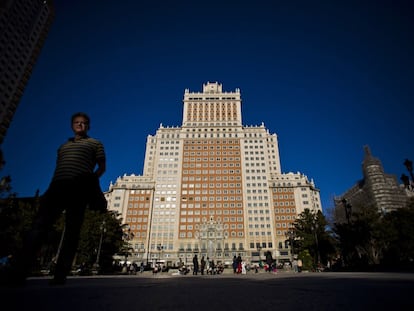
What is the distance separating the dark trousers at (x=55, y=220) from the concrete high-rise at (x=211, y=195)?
67026 mm

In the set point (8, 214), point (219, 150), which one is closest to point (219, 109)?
point (219, 150)

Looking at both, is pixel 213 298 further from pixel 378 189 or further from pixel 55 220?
pixel 378 189

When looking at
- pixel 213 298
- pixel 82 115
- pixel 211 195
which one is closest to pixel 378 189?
pixel 211 195

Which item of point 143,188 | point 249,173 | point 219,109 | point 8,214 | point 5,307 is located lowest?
point 5,307

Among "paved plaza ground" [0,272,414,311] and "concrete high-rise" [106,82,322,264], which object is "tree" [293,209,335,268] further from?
"paved plaza ground" [0,272,414,311]

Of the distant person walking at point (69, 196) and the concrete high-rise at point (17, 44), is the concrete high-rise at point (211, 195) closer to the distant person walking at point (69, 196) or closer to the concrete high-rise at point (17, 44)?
the concrete high-rise at point (17, 44)

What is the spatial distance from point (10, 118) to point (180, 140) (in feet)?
165

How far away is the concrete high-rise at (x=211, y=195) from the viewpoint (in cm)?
7000

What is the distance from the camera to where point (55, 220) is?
3.44m

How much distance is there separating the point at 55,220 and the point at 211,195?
7366 centimetres

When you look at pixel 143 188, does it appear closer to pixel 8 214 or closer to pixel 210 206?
pixel 210 206

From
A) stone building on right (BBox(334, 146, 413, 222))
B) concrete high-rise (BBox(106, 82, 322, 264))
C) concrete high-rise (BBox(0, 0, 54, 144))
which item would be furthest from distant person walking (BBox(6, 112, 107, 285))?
stone building on right (BBox(334, 146, 413, 222))

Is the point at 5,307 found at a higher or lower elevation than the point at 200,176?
lower

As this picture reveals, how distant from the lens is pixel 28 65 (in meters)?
73.7
